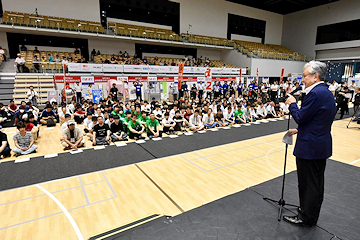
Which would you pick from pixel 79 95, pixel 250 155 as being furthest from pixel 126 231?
pixel 79 95

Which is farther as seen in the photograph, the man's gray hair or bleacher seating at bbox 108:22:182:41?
bleacher seating at bbox 108:22:182:41

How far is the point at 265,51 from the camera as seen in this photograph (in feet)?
81.6

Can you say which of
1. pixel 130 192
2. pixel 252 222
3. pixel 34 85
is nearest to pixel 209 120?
pixel 130 192

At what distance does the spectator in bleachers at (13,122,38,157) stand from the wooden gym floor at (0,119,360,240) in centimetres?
233

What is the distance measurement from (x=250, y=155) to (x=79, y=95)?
11546 millimetres

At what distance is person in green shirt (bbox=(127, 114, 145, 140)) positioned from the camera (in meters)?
7.46

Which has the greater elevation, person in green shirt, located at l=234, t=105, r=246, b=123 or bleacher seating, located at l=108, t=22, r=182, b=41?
bleacher seating, located at l=108, t=22, r=182, b=41

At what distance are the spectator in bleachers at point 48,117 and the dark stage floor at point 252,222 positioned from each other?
336 inches

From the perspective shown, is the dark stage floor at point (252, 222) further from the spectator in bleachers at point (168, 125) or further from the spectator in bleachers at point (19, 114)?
the spectator in bleachers at point (19, 114)

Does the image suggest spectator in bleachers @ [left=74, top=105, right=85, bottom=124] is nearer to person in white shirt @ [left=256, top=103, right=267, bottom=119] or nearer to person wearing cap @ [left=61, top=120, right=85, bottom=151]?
person wearing cap @ [left=61, top=120, right=85, bottom=151]

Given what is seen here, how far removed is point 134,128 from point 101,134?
118 centimetres

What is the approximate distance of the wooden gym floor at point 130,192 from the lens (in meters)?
3.10

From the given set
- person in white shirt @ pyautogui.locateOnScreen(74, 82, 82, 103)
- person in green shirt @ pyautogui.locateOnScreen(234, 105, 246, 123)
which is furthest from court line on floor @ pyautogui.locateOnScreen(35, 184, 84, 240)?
person in white shirt @ pyautogui.locateOnScreen(74, 82, 82, 103)

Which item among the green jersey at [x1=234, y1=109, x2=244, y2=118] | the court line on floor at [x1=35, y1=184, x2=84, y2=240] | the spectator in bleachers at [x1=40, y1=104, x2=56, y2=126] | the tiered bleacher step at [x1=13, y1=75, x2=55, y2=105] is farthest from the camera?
the tiered bleacher step at [x1=13, y1=75, x2=55, y2=105]
